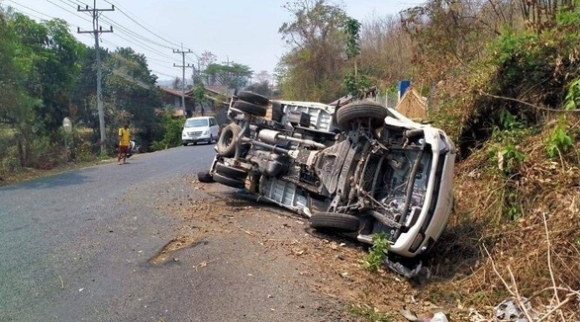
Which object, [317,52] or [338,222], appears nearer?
[338,222]

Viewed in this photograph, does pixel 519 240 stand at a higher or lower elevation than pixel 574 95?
lower

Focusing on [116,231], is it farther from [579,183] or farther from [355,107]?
[579,183]

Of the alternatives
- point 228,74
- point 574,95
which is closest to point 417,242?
point 574,95

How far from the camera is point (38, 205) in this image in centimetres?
823

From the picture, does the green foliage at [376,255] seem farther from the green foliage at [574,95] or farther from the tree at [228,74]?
the tree at [228,74]

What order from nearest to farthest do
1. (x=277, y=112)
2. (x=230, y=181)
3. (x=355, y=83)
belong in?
(x=277, y=112) < (x=230, y=181) < (x=355, y=83)

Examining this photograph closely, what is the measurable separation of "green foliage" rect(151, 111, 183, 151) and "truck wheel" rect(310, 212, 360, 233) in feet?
94.3

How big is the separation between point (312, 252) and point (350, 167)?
1156 mm

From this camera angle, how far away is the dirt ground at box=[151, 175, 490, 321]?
4598 millimetres

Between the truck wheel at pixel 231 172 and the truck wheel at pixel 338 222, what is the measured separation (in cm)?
250

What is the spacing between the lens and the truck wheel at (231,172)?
8.21 meters

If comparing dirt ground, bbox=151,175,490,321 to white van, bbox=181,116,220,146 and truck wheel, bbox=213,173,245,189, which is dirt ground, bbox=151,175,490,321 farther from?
white van, bbox=181,116,220,146

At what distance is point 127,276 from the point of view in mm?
4688

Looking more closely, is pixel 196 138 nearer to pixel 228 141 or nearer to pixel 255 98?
pixel 228 141
